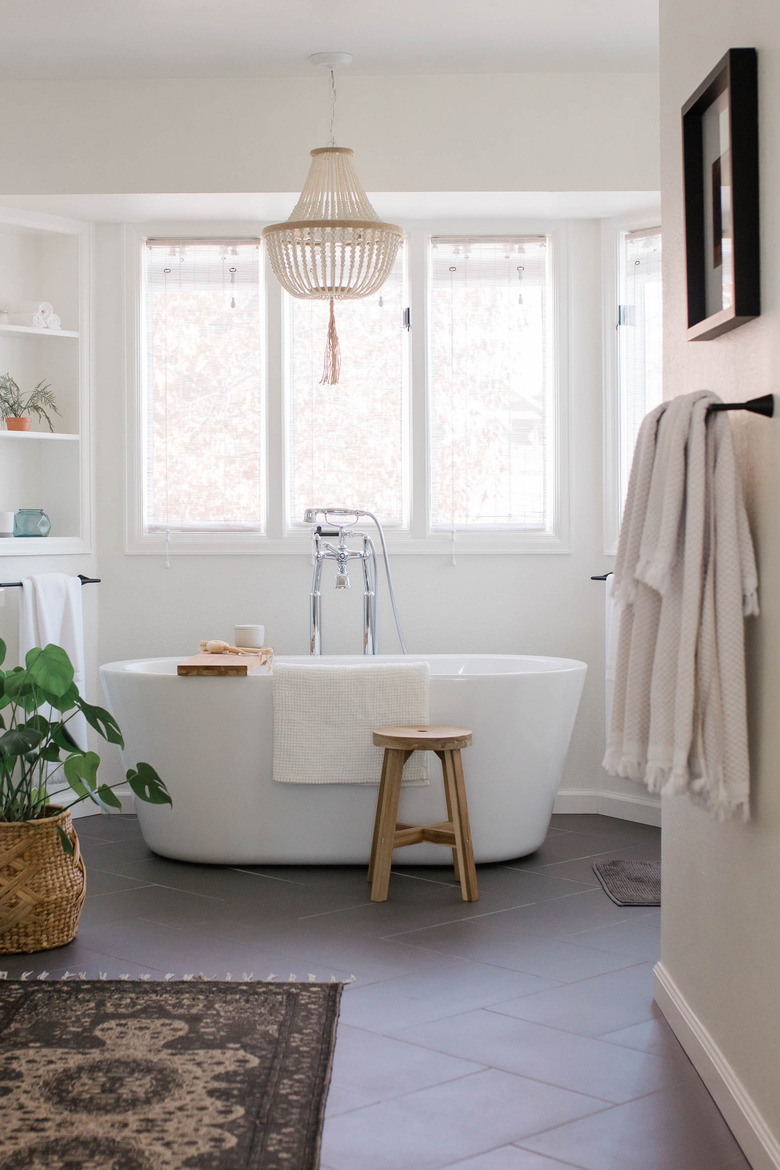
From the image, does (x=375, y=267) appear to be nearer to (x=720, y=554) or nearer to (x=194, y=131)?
(x=194, y=131)

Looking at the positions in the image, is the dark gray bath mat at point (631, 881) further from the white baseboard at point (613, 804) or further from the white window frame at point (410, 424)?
the white window frame at point (410, 424)

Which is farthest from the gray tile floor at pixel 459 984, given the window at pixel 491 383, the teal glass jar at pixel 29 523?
the window at pixel 491 383

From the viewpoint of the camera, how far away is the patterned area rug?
6.22 feet

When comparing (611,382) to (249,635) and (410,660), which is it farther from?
(249,635)

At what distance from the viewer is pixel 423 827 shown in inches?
136

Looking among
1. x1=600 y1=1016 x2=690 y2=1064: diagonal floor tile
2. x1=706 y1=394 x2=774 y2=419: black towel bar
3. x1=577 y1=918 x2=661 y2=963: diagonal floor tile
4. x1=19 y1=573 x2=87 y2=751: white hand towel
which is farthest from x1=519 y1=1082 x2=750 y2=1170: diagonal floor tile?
x1=19 y1=573 x2=87 y2=751: white hand towel

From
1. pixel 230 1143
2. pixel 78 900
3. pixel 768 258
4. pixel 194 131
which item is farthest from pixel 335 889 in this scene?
pixel 194 131

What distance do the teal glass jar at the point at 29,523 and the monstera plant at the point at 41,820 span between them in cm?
148

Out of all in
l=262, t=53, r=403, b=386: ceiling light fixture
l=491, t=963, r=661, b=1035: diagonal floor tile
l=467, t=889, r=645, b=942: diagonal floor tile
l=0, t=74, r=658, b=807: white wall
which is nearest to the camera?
l=491, t=963, r=661, b=1035: diagonal floor tile

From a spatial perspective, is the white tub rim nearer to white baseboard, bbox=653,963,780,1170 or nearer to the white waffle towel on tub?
the white waffle towel on tub

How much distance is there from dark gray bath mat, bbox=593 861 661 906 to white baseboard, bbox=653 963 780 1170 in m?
0.74

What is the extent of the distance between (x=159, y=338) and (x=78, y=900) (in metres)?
2.49

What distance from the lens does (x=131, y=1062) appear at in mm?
2223

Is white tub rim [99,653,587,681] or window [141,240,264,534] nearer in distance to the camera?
white tub rim [99,653,587,681]
